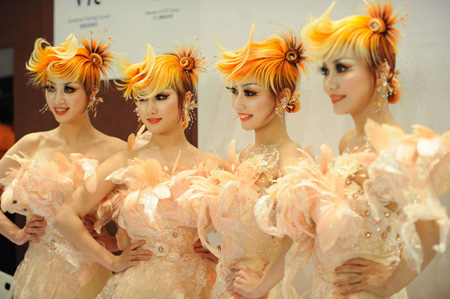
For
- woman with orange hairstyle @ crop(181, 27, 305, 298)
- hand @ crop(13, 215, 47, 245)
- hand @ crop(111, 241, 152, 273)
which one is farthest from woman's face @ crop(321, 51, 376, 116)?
hand @ crop(13, 215, 47, 245)

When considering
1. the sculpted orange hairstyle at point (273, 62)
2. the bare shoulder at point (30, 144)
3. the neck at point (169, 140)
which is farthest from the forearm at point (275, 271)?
the bare shoulder at point (30, 144)

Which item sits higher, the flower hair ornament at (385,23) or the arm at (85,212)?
the flower hair ornament at (385,23)

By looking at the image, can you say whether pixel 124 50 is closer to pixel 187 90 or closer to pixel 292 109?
pixel 187 90

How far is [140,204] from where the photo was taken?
8.79 feet

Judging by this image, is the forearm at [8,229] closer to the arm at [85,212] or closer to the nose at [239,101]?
the arm at [85,212]

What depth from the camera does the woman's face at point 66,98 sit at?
3156 mm

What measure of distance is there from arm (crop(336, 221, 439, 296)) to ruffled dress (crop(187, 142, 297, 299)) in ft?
1.28

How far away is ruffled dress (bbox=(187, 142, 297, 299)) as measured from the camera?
8.16 ft

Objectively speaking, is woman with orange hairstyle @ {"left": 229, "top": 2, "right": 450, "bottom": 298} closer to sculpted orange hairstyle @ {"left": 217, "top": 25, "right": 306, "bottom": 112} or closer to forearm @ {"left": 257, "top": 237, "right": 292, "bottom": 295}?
forearm @ {"left": 257, "top": 237, "right": 292, "bottom": 295}

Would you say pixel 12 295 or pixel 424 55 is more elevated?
pixel 424 55

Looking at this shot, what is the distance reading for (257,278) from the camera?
8.09 feet

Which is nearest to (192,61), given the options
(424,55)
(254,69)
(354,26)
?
(254,69)

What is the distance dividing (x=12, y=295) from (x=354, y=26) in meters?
2.39

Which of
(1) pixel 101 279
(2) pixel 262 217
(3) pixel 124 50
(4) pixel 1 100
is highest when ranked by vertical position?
(3) pixel 124 50
